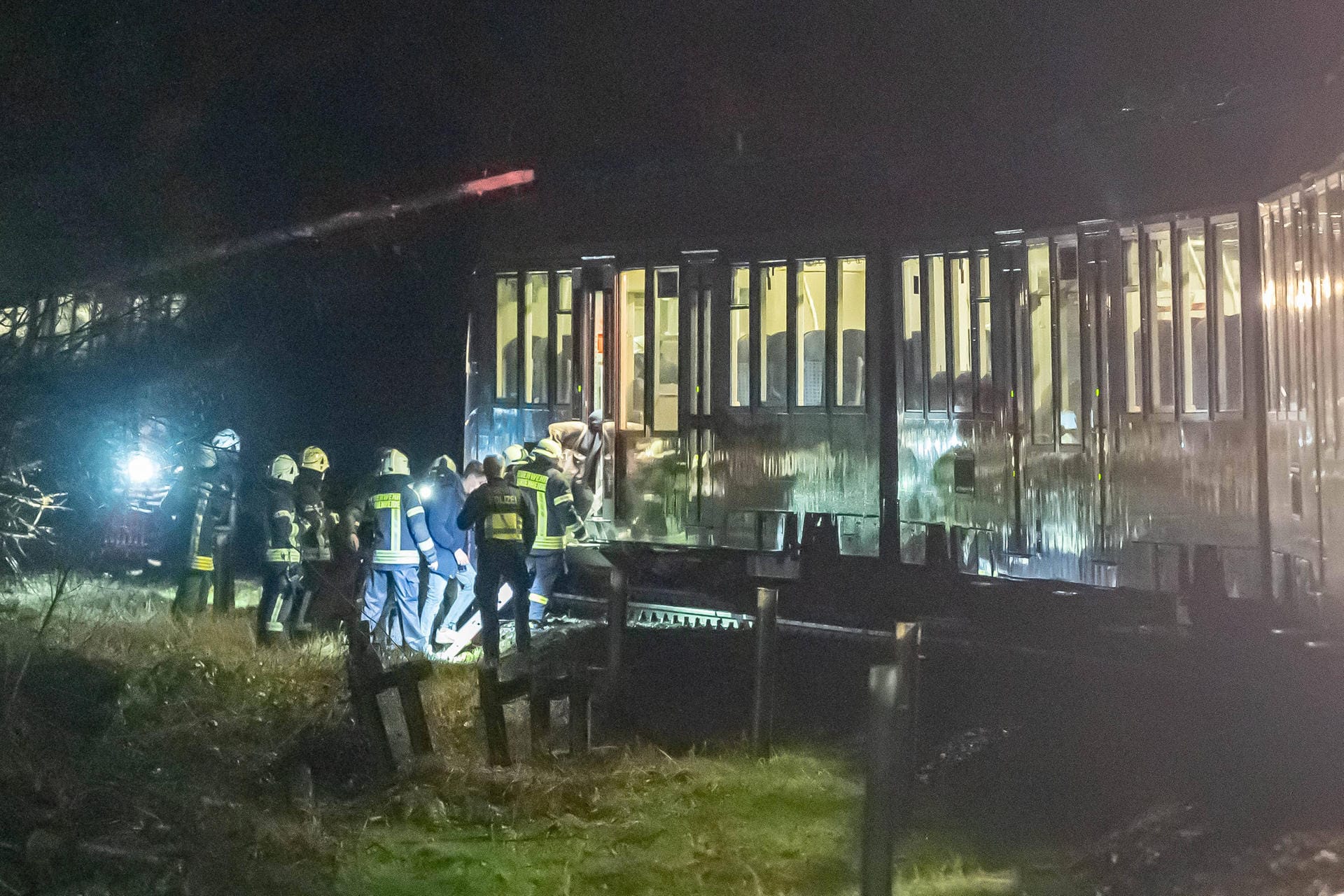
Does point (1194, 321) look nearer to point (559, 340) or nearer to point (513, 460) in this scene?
point (513, 460)

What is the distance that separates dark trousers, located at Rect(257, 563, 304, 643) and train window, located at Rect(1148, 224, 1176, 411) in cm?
672

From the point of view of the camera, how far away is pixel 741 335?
498 inches

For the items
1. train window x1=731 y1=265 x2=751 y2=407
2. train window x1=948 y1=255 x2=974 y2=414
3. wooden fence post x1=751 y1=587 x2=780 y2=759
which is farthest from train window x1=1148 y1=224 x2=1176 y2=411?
wooden fence post x1=751 y1=587 x2=780 y2=759

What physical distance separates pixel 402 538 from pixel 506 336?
3.89m

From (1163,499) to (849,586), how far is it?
286 centimetres

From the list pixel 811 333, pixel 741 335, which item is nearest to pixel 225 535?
pixel 741 335

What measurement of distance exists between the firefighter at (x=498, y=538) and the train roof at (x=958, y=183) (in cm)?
389

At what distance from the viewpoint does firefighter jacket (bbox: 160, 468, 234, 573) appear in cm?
1082

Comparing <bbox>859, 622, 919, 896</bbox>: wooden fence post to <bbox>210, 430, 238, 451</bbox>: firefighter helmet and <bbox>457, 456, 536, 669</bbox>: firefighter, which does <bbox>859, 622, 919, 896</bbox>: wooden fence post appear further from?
<bbox>210, 430, 238, 451</bbox>: firefighter helmet

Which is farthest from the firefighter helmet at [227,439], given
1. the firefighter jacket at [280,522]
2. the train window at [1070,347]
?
the train window at [1070,347]

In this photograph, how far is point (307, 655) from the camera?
874 centimetres

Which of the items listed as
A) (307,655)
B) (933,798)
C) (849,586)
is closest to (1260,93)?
(849,586)

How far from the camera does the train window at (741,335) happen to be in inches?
496

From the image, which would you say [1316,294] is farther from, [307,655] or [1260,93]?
[307,655]
